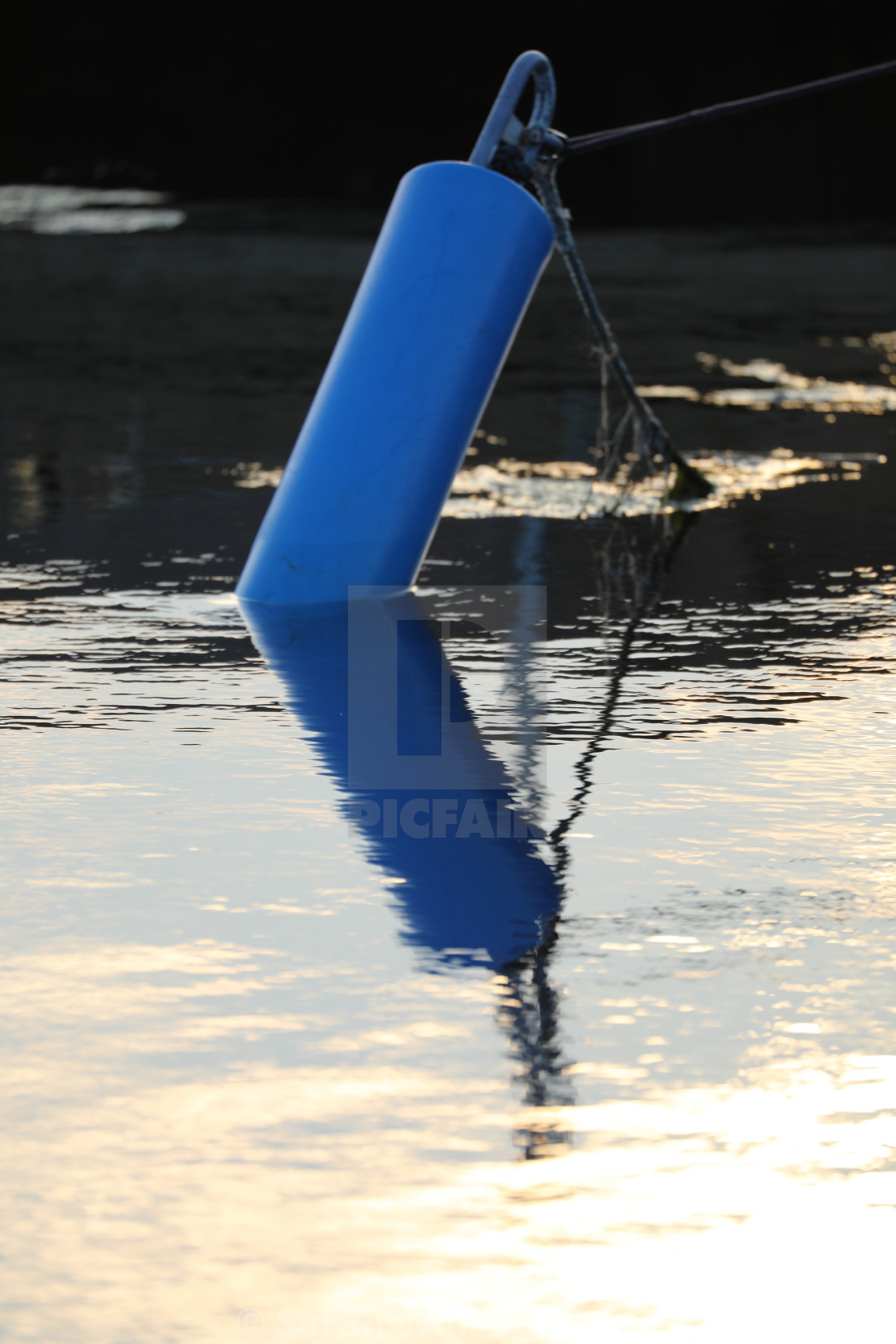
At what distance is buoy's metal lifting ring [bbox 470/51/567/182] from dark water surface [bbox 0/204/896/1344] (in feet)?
4.37

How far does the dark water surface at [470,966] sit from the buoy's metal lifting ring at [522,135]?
52.4 inches

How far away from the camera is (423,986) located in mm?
2941

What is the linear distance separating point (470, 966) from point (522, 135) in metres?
3.79

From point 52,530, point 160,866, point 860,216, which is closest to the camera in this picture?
point 160,866

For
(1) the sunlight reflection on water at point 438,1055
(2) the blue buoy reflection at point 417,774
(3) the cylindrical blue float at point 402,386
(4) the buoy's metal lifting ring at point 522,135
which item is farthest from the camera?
(4) the buoy's metal lifting ring at point 522,135

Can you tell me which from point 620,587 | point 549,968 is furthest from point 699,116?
point 549,968

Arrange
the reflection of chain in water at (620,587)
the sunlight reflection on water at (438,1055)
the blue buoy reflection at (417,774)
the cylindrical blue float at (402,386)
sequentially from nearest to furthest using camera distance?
1. the sunlight reflection on water at (438,1055)
2. the blue buoy reflection at (417,774)
3. the reflection of chain in water at (620,587)
4. the cylindrical blue float at (402,386)

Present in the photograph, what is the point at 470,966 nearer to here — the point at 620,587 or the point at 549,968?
the point at 549,968

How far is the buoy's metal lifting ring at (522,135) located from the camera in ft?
19.8

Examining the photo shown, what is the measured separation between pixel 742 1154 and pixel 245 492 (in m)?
5.72

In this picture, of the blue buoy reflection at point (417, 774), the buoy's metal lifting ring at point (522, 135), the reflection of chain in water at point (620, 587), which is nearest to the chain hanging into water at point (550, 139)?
the buoy's metal lifting ring at point (522, 135)

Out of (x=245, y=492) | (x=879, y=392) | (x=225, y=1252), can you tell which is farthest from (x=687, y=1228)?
(x=879, y=392)

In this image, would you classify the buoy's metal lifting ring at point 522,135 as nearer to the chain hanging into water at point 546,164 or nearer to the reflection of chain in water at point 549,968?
the chain hanging into water at point 546,164

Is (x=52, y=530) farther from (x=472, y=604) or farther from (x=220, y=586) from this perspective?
(x=472, y=604)
